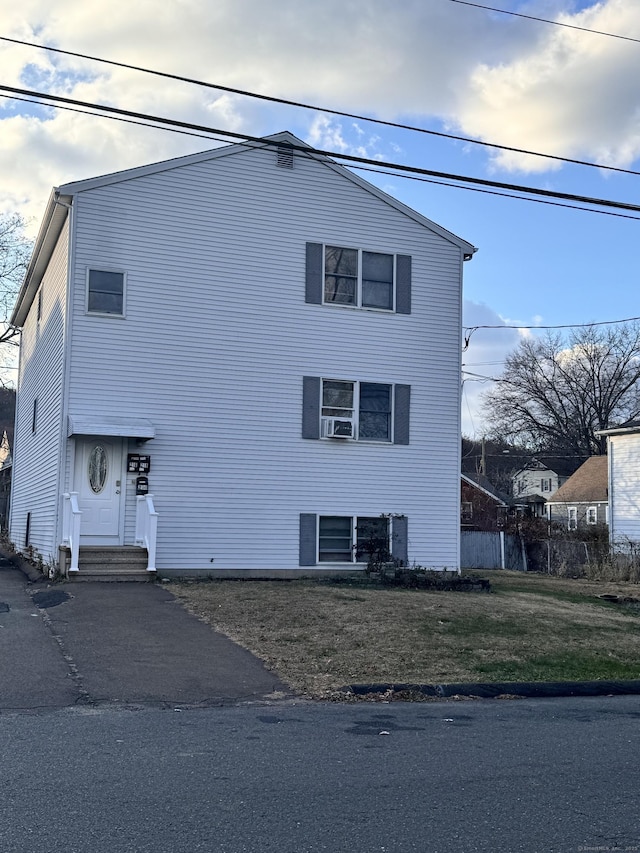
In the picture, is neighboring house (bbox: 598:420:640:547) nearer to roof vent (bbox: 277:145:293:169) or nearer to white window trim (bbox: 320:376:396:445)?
white window trim (bbox: 320:376:396:445)

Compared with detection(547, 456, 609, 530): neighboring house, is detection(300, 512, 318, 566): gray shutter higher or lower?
lower

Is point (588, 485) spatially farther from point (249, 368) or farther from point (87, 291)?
point (87, 291)

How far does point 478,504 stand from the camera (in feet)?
172

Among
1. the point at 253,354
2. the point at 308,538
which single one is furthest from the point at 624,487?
the point at 253,354

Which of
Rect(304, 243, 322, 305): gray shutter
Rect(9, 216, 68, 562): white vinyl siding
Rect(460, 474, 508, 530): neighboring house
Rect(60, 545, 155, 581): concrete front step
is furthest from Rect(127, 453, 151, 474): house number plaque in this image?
Rect(460, 474, 508, 530): neighboring house

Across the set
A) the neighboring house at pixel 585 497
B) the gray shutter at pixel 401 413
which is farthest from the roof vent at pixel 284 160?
the neighboring house at pixel 585 497

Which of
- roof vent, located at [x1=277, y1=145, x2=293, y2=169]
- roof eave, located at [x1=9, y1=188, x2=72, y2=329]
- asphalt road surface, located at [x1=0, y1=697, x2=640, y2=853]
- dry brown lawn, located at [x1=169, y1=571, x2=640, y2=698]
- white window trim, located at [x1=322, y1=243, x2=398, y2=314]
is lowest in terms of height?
asphalt road surface, located at [x1=0, y1=697, x2=640, y2=853]

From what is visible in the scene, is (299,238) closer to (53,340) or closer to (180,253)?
(180,253)

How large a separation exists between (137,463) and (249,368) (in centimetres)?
308

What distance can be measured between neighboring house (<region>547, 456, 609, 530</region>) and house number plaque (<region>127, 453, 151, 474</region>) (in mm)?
35434

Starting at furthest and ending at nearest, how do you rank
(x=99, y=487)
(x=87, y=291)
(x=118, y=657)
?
(x=87, y=291) < (x=99, y=487) < (x=118, y=657)

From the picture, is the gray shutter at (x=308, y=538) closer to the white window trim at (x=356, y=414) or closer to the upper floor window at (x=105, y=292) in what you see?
the white window trim at (x=356, y=414)

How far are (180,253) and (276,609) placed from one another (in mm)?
8449

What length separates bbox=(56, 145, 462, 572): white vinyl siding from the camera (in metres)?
18.1
